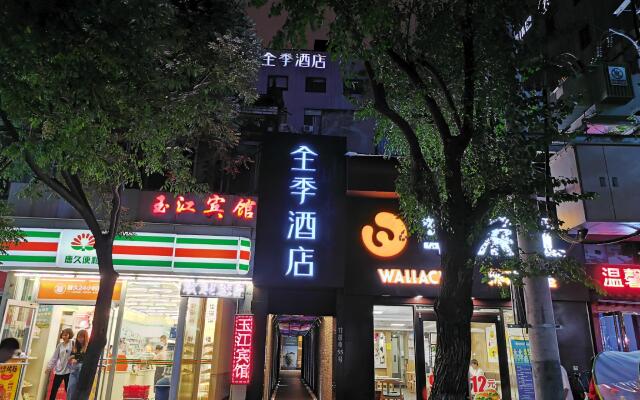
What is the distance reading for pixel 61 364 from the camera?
10328 millimetres

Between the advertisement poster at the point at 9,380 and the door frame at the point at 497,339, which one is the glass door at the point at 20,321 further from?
the door frame at the point at 497,339

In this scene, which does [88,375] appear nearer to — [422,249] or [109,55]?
[109,55]

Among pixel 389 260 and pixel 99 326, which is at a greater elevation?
pixel 389 260

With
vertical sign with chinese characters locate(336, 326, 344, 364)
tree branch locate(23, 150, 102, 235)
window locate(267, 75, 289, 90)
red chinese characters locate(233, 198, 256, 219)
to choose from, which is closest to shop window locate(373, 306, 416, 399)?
vertical sign with chinese characters locate(336, 326, 344, 364)

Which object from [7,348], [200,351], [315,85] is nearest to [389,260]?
[200,351]

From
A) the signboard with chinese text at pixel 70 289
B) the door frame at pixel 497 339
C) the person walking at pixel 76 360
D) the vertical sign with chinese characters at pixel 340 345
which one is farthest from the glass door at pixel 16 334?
the door frame at pixel 497 339

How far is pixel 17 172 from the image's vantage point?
26.9 ft

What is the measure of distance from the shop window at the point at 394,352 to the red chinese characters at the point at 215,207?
5.03m

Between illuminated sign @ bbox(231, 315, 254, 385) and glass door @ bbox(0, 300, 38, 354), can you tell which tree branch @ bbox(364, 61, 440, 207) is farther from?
glass door @ bbox(0, 300, 38, 354)

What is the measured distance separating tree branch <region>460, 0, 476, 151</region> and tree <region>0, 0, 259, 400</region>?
4.26 meters

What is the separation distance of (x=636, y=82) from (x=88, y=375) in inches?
365

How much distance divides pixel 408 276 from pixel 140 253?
7.00m

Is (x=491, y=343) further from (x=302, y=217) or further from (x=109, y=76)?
(x=109, y=76)

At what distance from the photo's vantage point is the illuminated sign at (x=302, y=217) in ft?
37.3
